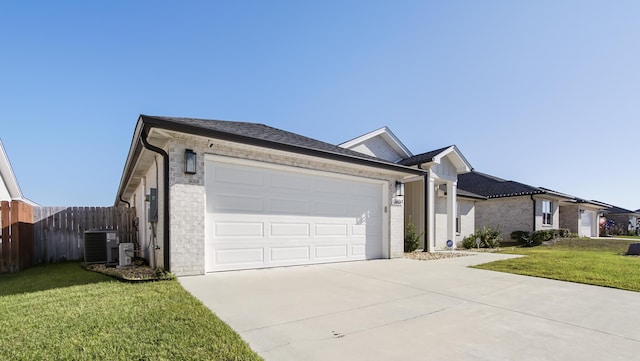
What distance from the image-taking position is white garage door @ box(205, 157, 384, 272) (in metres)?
6.88

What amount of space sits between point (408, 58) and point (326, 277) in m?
8.67

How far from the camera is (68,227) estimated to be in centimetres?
964

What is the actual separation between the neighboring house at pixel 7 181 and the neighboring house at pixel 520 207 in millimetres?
26911

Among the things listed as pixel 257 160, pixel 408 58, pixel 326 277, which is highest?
pixel 408 58

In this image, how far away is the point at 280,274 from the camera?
6.76 m

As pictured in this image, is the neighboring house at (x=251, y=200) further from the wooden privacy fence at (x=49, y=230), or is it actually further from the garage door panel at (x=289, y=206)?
the wooden privacy fence at (x=49, y=230)

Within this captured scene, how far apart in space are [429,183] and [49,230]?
13.7m

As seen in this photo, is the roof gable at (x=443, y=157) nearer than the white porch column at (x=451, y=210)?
Yes

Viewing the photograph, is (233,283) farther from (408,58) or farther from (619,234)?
(619,234)

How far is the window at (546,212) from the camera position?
21.2 metres

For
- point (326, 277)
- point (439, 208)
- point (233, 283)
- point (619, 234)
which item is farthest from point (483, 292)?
point (619, 234)

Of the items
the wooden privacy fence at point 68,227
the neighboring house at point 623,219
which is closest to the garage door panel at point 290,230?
the wooden privacy fence at point 68,227

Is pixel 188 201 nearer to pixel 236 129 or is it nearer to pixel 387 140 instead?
pixel 236 129

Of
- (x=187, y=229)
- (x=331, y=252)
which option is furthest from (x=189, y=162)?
(x=331, y=252)
